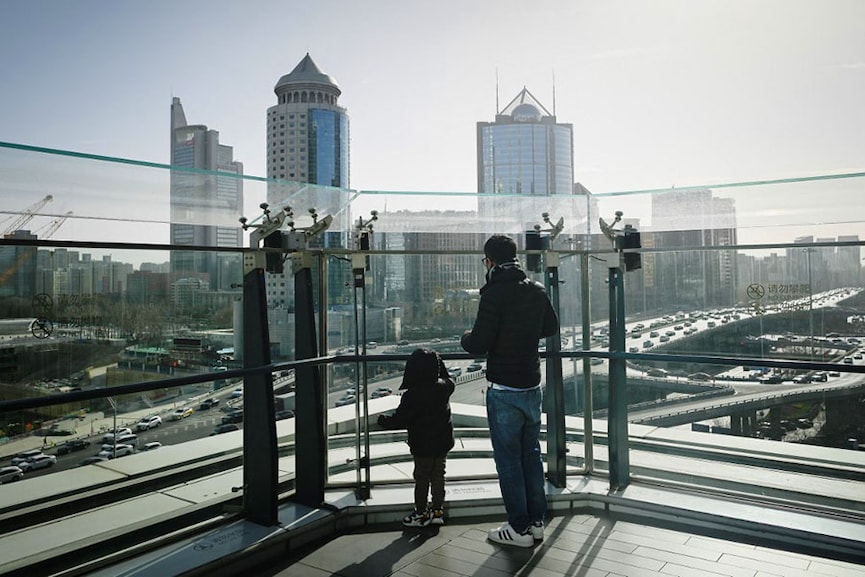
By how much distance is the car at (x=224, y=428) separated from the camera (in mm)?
3678

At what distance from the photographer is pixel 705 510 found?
376 centimetres

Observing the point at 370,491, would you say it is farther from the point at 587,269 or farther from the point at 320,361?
the point at 587,269

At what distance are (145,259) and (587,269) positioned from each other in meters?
3.14

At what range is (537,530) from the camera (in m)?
3.44

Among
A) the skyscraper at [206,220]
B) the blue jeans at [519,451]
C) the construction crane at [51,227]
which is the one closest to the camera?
the construction crane at [51,227]

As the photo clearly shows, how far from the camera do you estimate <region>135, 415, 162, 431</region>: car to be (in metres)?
3.21

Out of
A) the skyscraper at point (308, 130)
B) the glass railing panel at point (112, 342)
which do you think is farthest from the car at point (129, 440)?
the skyscraper at point (308, 130)

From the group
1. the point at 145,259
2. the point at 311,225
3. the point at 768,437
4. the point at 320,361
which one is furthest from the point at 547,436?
the point at 145,259

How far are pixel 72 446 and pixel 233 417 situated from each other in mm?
955

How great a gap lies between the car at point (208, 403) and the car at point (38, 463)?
0.83m

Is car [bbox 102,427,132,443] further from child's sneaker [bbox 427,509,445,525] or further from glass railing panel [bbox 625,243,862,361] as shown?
glass railing panel [bbox 625,243,862,361]

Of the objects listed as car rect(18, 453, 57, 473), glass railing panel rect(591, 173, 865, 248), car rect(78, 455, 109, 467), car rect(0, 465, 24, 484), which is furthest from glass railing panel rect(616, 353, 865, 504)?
car rect(0, 465, 24, 484)

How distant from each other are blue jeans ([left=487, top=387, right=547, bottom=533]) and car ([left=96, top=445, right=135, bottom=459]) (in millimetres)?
2031

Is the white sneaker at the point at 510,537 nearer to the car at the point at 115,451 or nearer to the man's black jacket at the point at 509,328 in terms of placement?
the man's black jacket at the point at 509,328
